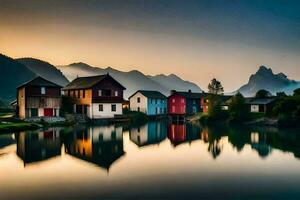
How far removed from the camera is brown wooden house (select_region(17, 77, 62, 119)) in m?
52.4

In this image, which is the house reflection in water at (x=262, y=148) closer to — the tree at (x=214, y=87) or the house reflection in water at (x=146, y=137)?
the house reflection in water at (x=146, y=137)

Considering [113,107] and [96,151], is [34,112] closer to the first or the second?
[113,107]

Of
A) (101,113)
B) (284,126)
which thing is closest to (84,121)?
(101,113)

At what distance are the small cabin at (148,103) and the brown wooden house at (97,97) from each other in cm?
1236

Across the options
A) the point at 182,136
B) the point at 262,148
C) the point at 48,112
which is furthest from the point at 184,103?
the point at 262,148

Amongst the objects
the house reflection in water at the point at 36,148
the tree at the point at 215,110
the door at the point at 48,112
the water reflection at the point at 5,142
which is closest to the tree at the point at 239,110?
the tree at the point at 215,110

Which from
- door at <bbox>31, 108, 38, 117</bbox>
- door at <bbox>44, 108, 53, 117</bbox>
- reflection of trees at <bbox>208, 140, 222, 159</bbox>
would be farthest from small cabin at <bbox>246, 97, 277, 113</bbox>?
door at <bbox>31, 108, 38, 117</bbox>

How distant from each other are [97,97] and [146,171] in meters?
43.3

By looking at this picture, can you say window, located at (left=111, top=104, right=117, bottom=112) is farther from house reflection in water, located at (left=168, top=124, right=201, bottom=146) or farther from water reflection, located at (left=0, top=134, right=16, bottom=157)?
water reflection, located at (left=0, top=134, right=16, bottom=157)

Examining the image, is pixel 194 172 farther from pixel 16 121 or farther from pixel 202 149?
pixel 16 121

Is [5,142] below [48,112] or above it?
below

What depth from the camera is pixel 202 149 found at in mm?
29016

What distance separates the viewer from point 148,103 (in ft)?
252

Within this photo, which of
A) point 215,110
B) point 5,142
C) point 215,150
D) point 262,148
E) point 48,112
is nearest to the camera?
point 215,150
